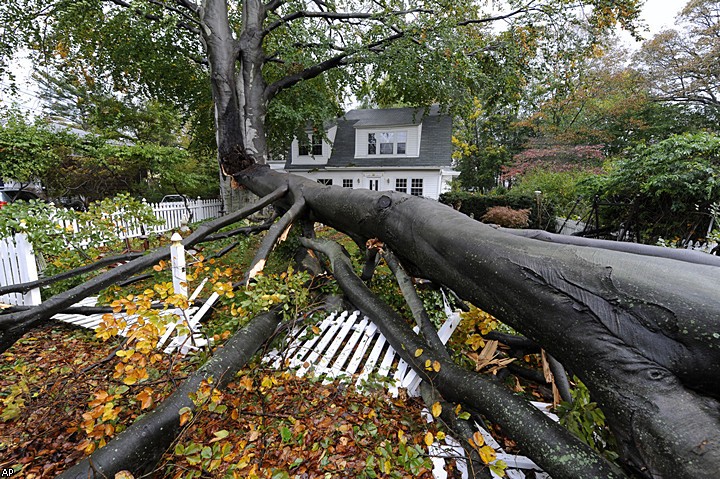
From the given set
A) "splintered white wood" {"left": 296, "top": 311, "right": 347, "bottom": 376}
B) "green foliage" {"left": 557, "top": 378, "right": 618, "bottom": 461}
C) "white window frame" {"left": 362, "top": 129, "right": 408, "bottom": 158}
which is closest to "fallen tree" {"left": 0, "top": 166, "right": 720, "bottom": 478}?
"green foliage" {"left": 557, "top": 378, "right": 618, "bottom": 461}

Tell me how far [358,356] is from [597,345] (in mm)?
2002

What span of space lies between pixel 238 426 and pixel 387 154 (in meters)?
15.9

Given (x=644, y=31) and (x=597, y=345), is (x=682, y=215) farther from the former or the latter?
(x=597, y=345)

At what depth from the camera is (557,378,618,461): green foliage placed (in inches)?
→ 54.4

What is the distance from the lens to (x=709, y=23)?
1417 centimetres

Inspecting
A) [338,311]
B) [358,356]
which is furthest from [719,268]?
[338,311]

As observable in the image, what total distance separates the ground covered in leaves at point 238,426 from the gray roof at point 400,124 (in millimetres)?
14393

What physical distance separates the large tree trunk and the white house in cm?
1426

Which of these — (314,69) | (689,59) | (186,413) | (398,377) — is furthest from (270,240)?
(689,59)

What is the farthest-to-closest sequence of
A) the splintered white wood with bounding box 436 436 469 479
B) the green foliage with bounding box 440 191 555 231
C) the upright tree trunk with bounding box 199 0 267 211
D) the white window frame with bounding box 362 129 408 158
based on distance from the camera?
the white window frame with bounding box 362 129 408 158
the green foliage with bounding box 440 191 555 231
the upright tree trunk with bounding box 199 0 267 211
the splintered white wood with bounding box 436 436 469 479

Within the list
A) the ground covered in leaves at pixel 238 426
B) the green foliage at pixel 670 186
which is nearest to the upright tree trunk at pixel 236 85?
the ground covered in leaves at pixel 238 426

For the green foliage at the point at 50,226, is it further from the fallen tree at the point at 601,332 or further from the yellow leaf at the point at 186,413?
the yellow leaf at the point at 186,413

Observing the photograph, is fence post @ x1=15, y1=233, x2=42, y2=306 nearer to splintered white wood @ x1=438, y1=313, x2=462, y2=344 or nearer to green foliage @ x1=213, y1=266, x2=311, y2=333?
green foliage @ x1=213, y1=266, x2=311, y2=333

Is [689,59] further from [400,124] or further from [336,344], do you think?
[336,344]
